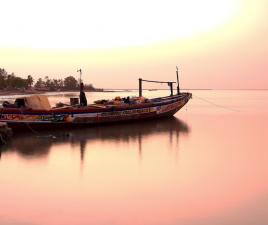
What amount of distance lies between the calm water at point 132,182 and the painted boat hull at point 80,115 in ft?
4.68

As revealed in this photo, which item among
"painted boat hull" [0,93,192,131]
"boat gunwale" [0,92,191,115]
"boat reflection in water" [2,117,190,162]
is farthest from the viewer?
"painted boat hull" [0,93,192,131]

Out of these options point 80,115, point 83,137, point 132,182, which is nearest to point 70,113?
point 80,115

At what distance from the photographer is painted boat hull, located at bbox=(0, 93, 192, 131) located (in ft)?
66.9

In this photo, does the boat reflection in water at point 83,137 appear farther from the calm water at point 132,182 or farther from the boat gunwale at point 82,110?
the boat gunwale at point 82,110

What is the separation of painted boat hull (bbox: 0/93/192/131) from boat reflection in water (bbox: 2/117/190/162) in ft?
1.63

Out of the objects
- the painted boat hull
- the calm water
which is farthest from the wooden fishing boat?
the calm water

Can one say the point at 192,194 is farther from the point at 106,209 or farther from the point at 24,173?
the point at 24,173

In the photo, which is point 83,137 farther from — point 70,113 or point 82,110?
point 82,110

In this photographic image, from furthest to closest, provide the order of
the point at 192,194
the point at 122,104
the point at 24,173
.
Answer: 1. the point at 122,104
2. the point at 24,173
3. the point at 192,194

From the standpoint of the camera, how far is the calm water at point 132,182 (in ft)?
26.7

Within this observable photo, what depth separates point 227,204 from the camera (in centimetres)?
891

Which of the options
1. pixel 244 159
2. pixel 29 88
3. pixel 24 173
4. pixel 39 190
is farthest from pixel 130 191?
pixel 29 88

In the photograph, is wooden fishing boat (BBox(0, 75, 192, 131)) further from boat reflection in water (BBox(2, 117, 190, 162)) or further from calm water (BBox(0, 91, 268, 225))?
calm water (BBox(0, 91, 268, 225))

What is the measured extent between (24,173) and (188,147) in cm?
861
